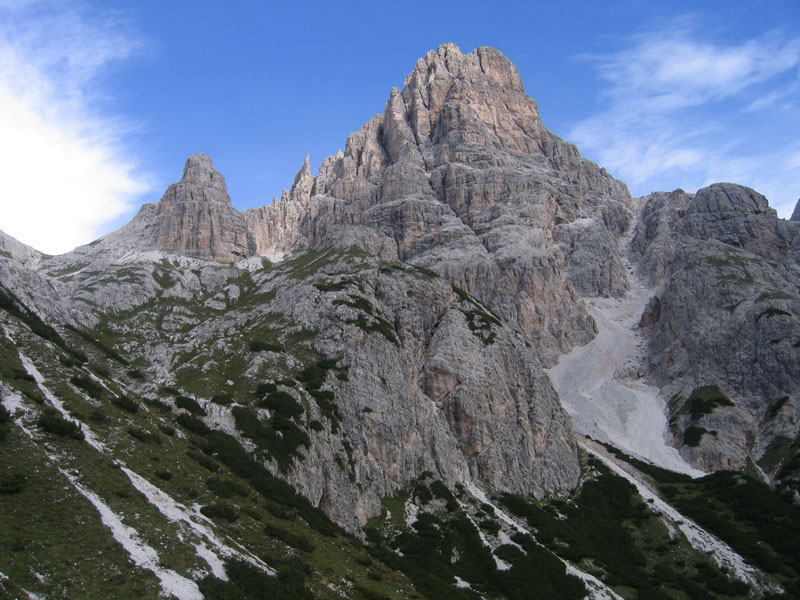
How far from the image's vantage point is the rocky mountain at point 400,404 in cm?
3219

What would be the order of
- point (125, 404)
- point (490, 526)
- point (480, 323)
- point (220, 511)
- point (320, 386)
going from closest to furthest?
1. point (220, 511)
2. point (125, 404)
3. point (490, 526)
4. point (320, 386)
5. point (480, 323)

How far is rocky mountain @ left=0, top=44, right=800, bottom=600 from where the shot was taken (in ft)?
106

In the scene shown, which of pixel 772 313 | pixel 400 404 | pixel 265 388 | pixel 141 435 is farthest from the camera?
pixel 772 313

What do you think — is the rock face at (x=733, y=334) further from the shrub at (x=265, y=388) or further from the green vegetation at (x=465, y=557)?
the shrub at (x=265, y=388)

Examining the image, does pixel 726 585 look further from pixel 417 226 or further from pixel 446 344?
pixel 417 226

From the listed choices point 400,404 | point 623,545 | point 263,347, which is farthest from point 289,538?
point 623,545

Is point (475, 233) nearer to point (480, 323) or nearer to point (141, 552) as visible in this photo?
point (480, 323)

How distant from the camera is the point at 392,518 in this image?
67188mm

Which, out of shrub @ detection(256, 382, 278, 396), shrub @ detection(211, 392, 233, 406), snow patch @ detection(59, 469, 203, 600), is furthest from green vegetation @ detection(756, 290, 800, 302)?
snow patch @ detection(59, 469, 203, 600)

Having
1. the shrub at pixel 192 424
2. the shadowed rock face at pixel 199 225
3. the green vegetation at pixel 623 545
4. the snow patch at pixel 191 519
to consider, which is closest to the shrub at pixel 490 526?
the green vegetation at pixel 623 545

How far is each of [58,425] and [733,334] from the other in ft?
508

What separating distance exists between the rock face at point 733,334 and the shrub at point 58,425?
123124 millimetres

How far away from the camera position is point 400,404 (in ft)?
272

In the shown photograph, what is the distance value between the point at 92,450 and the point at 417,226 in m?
150
